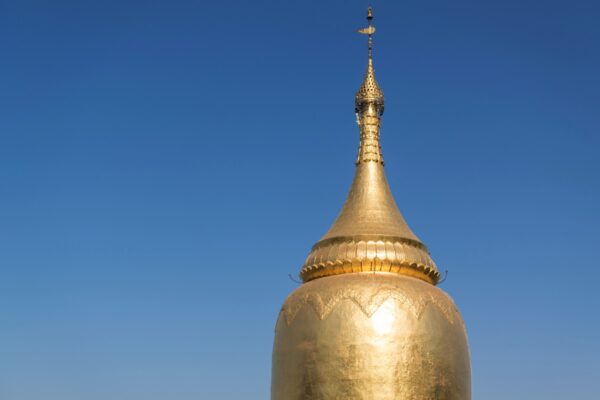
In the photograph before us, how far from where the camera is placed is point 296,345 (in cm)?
2412

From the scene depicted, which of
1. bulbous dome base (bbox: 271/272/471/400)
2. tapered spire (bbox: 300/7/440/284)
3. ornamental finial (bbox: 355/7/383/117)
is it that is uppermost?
ornamental finial (bbox: 355/7/383/117)

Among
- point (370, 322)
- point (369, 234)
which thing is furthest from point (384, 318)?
point (369, 234)

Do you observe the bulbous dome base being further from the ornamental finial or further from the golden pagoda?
the ornamental finial

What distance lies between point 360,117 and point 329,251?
472 cm

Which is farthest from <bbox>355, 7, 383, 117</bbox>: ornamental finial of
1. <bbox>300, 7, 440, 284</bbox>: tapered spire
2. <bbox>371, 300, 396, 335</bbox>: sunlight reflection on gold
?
<bbox>371, 300, 396, 335</bbox>: sunlight reflection on gold

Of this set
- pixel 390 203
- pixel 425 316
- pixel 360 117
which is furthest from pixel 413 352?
pixel 360 117

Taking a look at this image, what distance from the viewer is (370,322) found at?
77.3 ft

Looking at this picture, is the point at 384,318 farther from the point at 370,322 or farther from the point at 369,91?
the point at 369,91

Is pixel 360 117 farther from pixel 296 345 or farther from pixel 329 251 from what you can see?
pixel 296 345

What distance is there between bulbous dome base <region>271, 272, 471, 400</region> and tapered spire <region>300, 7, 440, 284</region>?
1.74 feet

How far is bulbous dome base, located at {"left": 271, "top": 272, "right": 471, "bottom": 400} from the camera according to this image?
23.0 m

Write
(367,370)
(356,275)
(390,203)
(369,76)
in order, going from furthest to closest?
(369,76), (390,203), (356,275), (367,370)

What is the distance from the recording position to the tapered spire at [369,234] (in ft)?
82.6

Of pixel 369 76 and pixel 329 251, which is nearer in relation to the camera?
pixel 329 251
